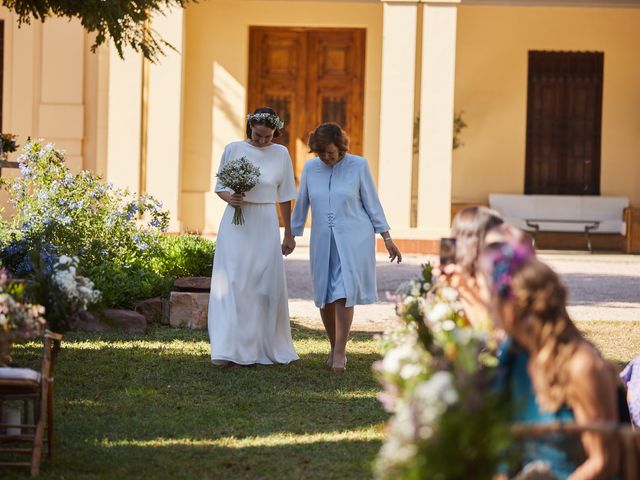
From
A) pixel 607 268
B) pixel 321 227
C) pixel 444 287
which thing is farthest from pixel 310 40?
pixel 444 287

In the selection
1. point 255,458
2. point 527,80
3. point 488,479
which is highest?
point 527,80

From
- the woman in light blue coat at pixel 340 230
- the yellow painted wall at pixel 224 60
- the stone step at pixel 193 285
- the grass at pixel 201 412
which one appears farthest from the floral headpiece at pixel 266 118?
the yellow painted wall at pixel 224 60

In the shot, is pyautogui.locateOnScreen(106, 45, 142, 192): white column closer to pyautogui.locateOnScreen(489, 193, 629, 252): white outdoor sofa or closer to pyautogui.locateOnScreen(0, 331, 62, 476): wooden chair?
pyautogui.locateOnScreen(489, 193, 629, 252): white outdoor sofa

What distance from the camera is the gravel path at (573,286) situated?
11.9 m

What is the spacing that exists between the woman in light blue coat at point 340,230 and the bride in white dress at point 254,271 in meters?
0.30

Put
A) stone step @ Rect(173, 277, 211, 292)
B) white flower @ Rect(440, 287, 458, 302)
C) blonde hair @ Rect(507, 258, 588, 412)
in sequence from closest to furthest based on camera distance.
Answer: blonde hair @ Rect(507, 258, 588, 412) → white flower @ Rect(440, 287, 458, 302) → stone step @ Rect(173, 277, 211, 292)

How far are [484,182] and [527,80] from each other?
186cm

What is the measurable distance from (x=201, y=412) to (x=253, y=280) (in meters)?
1.80

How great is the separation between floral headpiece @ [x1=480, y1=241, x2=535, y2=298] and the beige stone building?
1406cm

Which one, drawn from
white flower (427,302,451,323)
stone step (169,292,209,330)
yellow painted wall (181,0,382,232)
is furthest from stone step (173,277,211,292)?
yellow painted wall (181,0,382,232)

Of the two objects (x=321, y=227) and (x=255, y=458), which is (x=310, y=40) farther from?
(x=255, y=458)

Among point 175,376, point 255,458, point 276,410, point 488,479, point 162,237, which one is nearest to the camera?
point 488,479

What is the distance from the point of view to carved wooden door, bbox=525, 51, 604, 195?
20031mm

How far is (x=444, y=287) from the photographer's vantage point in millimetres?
5086
